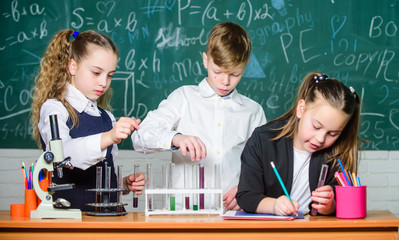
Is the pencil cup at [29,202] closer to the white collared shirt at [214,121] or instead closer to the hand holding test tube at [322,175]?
the white collared shirt at [214,121]

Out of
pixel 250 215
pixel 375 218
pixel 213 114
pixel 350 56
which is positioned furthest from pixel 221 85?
pixel 350 56

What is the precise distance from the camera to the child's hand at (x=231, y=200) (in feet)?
6.64

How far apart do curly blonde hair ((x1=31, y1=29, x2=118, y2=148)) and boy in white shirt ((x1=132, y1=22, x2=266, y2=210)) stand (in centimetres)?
37

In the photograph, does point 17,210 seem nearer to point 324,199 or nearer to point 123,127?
point 123,127

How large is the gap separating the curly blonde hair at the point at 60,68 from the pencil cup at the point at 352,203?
3.51ft

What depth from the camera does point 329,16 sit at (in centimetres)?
358

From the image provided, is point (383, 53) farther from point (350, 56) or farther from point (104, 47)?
point (104, 47)

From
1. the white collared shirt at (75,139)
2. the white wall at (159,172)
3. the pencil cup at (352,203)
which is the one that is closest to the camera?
the pencil cup at (352,203)

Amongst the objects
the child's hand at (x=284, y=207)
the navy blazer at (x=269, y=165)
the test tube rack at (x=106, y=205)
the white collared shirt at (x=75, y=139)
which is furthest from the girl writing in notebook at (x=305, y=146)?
the white collared shirt at (x=75, y=139)

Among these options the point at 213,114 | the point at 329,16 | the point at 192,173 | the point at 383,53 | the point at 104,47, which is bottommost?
the point at 192,173

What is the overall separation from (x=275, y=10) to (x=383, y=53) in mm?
835

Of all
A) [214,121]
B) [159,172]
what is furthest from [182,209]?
[159,172]

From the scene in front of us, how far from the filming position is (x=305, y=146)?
1.89 metres

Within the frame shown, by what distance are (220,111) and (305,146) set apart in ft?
1.64
